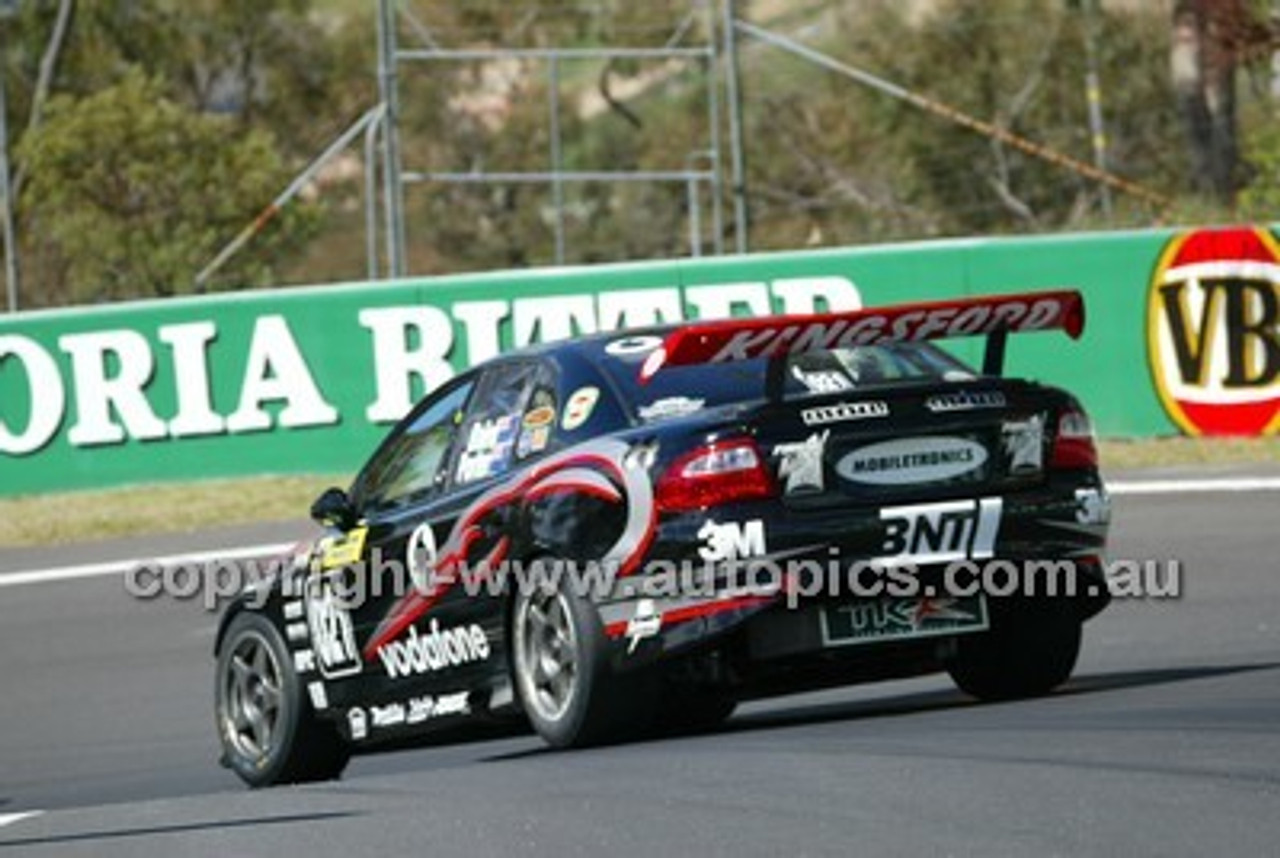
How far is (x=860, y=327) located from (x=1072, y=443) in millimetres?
915

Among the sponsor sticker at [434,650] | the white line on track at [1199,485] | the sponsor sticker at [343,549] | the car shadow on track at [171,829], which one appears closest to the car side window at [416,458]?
the sponsor sticker at [343,549]

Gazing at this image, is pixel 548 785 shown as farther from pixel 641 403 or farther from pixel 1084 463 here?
pixel 1084 463

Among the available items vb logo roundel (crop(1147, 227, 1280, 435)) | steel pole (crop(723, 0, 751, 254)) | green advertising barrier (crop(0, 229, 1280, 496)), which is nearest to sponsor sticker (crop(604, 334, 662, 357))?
vb logo roundel (crop(1147, 227, 1280, 435))

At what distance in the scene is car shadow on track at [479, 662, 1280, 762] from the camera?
1050cm

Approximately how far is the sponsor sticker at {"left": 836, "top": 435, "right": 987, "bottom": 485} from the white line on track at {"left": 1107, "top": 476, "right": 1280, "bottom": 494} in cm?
932

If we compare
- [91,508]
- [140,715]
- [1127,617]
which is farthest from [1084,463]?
[91,508]

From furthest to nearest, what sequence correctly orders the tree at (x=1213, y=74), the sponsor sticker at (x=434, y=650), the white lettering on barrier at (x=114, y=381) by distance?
the tree at (x=1213, y=74) → the white lettering on barrier at (x=114, y=381) → the sponsor sticker at (x=434, y=650)

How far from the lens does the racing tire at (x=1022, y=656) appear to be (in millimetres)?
10227

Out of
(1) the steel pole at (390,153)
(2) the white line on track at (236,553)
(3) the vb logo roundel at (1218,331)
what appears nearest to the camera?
(2) the white line on track at (236,553)

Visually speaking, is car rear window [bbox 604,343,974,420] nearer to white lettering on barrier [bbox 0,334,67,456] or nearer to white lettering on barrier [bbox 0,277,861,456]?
white lettering on barrier [bbox 0,277,861,456]

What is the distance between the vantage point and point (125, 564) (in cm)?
1977

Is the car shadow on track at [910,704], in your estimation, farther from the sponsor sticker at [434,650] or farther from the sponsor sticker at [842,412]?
the sponsor sticker at [842,412]

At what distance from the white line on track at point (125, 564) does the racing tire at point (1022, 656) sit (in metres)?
9.36

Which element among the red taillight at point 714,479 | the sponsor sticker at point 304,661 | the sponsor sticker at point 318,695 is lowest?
the sponsor sticker at point 318,695
